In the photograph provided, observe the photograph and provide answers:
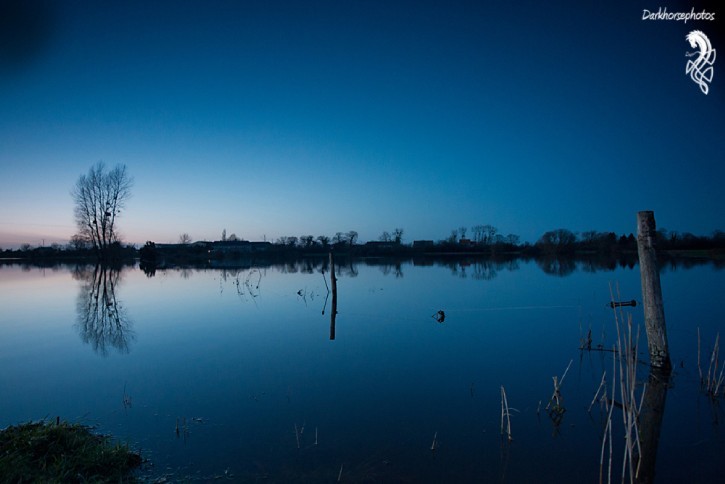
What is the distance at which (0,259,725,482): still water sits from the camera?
166 inches

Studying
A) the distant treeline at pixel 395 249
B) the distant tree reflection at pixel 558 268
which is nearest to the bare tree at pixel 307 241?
the distant treeline at pixel 395 249

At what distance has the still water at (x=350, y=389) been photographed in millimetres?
4227

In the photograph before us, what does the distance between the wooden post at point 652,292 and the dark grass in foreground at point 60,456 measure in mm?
7590

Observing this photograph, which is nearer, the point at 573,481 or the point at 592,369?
the point at 573,481

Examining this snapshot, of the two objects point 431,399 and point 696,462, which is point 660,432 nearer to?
point 696,462

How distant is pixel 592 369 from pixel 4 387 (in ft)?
35.7

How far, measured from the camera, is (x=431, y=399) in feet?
20.1

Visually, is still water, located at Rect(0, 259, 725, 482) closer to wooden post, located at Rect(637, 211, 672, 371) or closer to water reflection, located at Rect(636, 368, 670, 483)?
water reflection, located at Rect(636, 368, 670, 483)

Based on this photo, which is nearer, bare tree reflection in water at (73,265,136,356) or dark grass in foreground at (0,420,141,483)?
dark grass in foreground at (0,420,141,483)

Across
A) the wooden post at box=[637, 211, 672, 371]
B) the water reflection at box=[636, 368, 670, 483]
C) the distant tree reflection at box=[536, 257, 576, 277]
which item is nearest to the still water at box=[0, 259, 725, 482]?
the water reflection at box=[636, 368, 670, 483]

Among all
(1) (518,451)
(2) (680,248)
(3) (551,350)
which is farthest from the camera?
(2) (680,248)

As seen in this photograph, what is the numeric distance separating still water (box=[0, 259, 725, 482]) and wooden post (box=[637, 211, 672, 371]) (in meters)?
0.51

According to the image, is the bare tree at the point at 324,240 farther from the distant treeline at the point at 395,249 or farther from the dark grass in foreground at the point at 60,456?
the dark grass in foreground at the point at 60,456

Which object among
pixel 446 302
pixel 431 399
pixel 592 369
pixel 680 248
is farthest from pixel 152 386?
pixel 680 248
